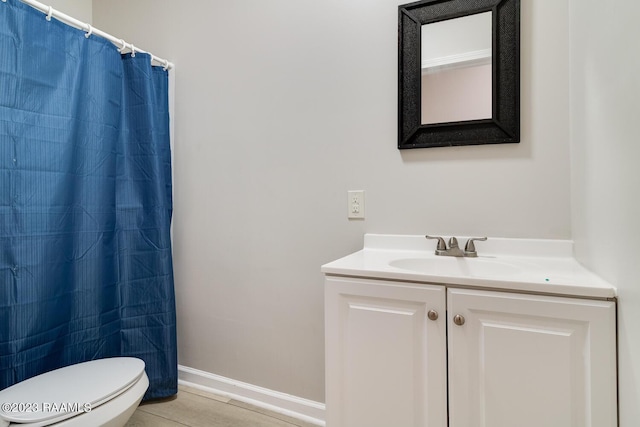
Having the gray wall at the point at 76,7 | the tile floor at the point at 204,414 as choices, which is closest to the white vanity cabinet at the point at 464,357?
the tile floor at the point at 204,414

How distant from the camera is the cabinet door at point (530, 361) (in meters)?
0.80

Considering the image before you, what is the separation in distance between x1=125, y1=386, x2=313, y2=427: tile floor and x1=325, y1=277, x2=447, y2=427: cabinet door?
65 centimetres

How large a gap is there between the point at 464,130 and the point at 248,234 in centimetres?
116

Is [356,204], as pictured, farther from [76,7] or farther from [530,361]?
[76,7]

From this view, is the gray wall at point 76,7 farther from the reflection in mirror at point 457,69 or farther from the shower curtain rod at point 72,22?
the reflection in mirror at point 457,69

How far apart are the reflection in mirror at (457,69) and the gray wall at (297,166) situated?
0.44 feet

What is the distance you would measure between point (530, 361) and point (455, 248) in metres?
0.52

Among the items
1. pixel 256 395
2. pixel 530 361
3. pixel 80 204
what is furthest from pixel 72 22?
pixel 530 361

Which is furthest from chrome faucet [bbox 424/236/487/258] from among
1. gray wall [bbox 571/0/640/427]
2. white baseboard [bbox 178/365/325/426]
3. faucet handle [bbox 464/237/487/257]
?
white baseboard [bbox 178/365/325/426]

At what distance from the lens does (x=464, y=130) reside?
1.34 m

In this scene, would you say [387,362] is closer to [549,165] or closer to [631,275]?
[631,275]

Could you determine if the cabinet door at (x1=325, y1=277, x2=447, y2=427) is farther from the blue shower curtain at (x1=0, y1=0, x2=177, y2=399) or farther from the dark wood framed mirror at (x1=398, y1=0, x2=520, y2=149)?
the blue shower curtain at (x1=0, y1=0, x2=177, y2=399)

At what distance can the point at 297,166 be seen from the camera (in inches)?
65.0

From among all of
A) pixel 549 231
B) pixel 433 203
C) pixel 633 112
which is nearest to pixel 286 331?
pixel 433 203
